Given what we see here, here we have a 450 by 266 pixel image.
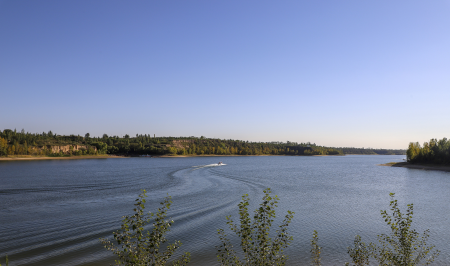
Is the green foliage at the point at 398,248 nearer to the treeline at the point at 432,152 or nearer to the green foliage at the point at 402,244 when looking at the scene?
the green foliage at the point at 402,244

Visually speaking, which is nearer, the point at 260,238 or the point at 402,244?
the point at 260,238

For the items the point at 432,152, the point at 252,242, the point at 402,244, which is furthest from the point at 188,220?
the point at 432,152

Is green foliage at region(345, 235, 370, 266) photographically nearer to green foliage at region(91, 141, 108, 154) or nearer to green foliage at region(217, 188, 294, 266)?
green foliage at region(217, 188, 294, 266)

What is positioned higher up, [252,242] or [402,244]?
[402,244]

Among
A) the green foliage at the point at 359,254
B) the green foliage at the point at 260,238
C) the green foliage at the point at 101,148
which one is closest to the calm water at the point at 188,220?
the green foliage at the point at 359,254

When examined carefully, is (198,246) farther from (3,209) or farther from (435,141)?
(435,141)

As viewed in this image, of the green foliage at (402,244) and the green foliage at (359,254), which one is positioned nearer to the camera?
the green foliage at (402,244)

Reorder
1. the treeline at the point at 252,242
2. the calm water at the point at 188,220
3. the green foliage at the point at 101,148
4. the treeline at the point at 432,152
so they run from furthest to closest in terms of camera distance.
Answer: the green foliage at the point at 101,148 → the treeline at the point at 432,152 → the calm water at the point at 188,220 → the treeline at the point at 252,242

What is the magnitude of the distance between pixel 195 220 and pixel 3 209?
53.8 feet

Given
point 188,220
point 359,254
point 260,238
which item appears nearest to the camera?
point 260,238

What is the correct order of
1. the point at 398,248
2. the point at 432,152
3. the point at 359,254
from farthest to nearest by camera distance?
the point at 432,152 → the point at 398,248 → the point at 359,254

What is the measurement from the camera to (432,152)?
8588 cm

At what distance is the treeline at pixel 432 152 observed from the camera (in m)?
80.1

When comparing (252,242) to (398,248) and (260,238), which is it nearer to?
(260,238)
